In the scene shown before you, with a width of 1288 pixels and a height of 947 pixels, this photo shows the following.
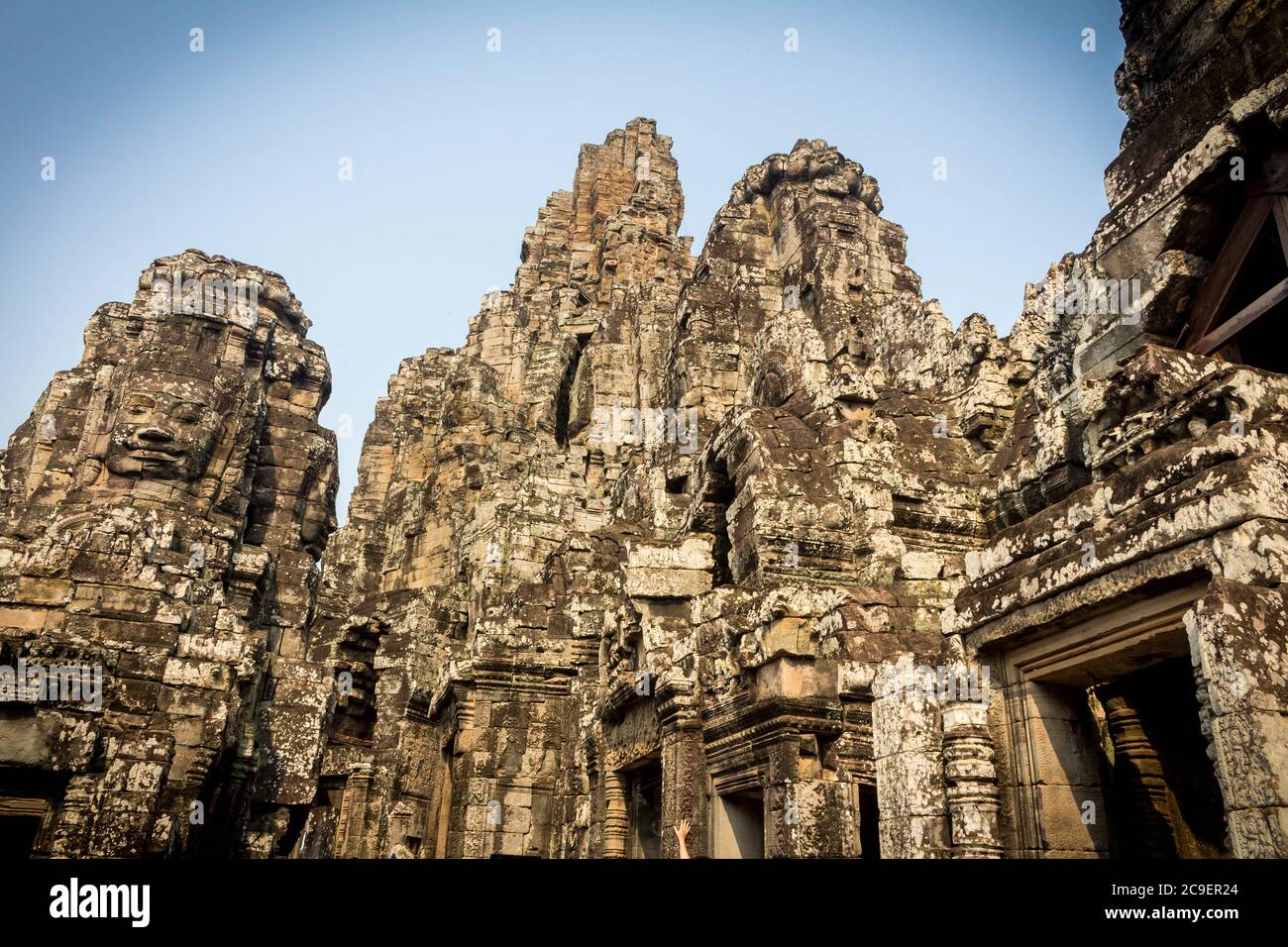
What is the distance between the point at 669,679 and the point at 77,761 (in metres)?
6.21

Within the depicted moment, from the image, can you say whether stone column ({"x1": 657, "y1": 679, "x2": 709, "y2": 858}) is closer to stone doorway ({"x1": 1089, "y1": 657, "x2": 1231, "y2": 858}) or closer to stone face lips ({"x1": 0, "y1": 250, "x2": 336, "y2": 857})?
stone doorway ({"x1": 1089, "y1": 657, "x2": 1231, "y2": 858})

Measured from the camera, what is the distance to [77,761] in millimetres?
10047

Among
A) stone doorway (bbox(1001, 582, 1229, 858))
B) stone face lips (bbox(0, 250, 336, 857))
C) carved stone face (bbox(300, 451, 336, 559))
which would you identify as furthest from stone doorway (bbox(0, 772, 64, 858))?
carved stone face (bbox(300, 451, 336, 559))

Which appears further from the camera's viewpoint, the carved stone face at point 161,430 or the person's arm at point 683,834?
the carved stone face at point 161,430

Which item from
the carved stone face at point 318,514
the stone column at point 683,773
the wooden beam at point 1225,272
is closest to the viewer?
the wooden beam at point 1225,272

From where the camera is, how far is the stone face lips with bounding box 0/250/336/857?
10219 millimetres

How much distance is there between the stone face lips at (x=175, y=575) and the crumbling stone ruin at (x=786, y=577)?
65 mm

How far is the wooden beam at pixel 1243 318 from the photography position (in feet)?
17.6

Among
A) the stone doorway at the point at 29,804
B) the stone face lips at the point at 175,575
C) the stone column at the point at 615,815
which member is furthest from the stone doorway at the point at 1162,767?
→ the stone doorway at the point at 29,804

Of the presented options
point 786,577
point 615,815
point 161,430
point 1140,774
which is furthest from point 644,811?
point 161,430

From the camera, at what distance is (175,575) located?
1303 cm

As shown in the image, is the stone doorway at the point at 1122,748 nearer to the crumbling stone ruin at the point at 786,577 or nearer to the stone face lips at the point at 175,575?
the crumbling stone ruin at the point at 786,577

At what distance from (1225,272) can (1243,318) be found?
385 mm
